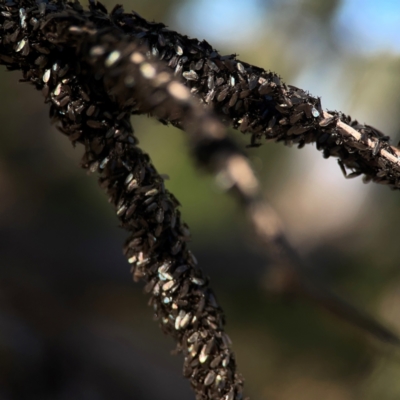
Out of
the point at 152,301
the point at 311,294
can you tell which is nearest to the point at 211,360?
the point at 152,301

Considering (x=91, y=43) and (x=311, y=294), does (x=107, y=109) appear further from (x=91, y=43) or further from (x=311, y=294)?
(x=311, y=294)

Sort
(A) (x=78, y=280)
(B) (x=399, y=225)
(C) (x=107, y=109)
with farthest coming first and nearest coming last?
(A) (x=78, y=280), (B) (x=399, y=225), (C) (x=107, y=109)

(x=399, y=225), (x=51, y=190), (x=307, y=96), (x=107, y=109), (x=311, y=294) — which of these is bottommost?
(x=311, y=294)

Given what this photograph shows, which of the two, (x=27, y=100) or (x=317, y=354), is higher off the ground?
(x=27, y=100)

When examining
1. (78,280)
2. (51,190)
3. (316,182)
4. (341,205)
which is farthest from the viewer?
(316,182)

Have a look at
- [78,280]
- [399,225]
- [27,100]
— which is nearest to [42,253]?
[78,280]

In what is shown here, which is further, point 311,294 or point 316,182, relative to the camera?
point 316,182
